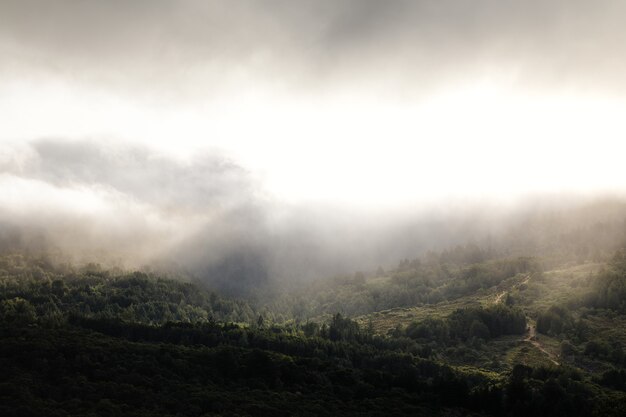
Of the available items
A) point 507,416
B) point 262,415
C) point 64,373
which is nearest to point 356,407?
point 262,415

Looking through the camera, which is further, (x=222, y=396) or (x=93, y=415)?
(x=222, y=396)

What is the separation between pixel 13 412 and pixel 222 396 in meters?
63.1

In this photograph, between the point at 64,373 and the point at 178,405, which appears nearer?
the point at 178,405

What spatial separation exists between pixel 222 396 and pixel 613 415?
128803 millimetres

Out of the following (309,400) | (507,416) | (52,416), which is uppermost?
(52,416)

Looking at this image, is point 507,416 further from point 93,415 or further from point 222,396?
point 93,415

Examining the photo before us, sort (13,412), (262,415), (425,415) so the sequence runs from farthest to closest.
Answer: (425,415), (262,415), (13,412)

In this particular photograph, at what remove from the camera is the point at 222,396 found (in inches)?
7579

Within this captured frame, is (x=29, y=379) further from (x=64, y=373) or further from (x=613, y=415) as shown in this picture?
(x=613, y=415)

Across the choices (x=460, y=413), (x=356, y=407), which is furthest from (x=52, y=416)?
(x=460, y=413)

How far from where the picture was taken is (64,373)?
19300cm

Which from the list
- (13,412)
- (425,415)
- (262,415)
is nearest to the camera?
(13,412)

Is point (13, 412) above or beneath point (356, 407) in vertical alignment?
above

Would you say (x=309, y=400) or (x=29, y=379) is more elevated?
(x=29, y=379)
